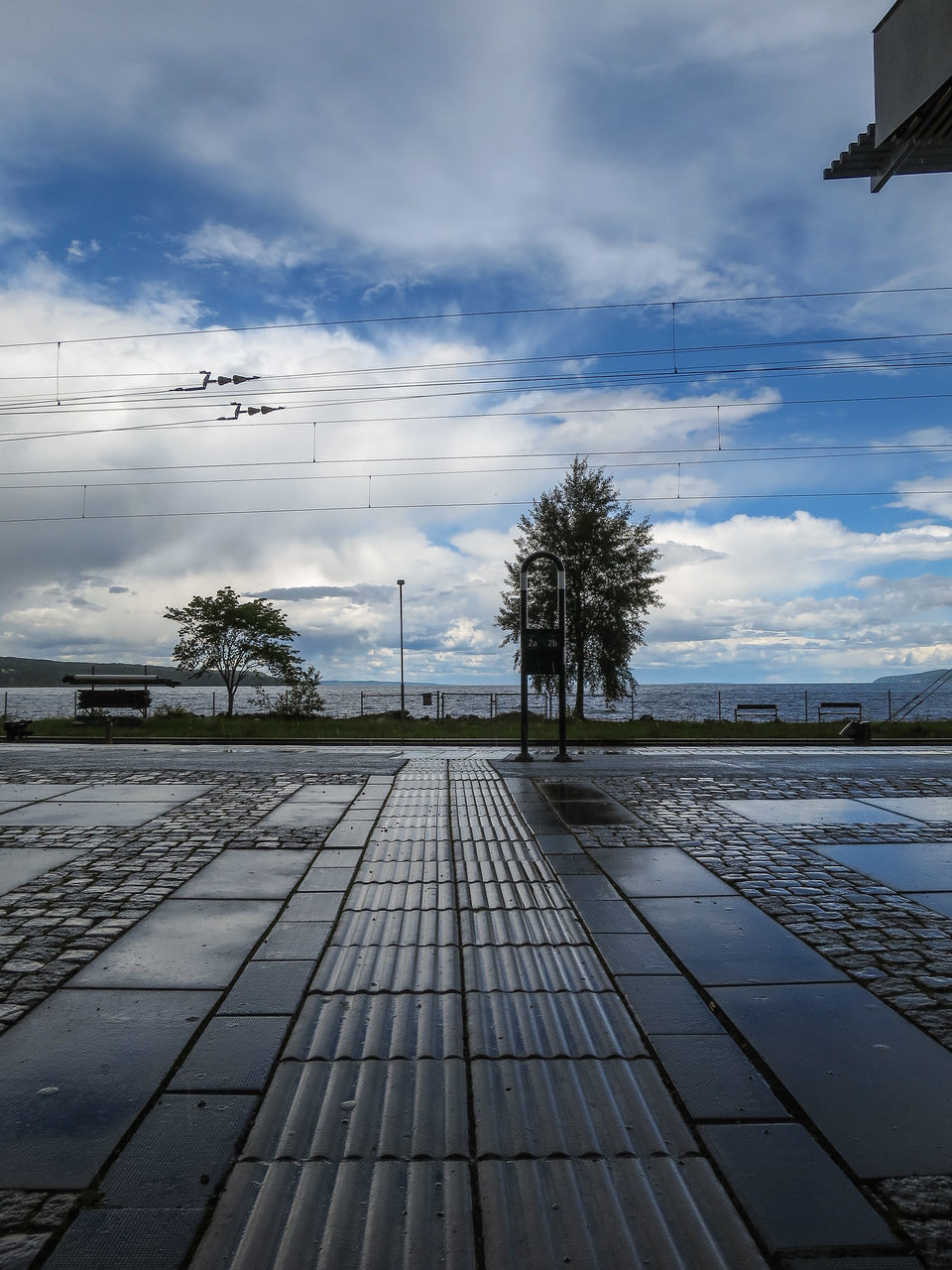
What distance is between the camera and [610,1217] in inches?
97.9

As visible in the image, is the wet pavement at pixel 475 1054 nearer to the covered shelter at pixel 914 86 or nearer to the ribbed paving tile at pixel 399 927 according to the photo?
the ribbed paving tile at pixel 399 927

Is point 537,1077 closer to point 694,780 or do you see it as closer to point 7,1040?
point 7,1040

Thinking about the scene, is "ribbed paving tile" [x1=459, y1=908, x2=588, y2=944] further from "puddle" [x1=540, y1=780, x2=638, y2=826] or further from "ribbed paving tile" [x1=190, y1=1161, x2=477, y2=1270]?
"puddle" [x1=540, y1=780, x2=638, y2=826]

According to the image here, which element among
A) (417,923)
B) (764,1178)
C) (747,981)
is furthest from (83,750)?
(764,1178)

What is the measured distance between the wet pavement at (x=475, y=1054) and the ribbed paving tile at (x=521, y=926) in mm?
26

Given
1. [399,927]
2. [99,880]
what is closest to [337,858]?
[99,880]

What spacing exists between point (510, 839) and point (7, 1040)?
501 cm

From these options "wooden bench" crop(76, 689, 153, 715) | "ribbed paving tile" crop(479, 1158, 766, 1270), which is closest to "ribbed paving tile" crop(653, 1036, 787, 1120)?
"ribbed paving tile" crop(479, 1158, 766, 1270)

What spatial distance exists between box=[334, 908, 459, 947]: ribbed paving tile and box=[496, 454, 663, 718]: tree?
101ft

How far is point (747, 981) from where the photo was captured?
174 inches

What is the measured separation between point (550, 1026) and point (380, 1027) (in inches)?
28.3

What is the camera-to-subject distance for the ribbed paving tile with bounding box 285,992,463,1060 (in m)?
3.56

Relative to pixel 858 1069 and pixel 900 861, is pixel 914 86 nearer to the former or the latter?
pixel 858 1069

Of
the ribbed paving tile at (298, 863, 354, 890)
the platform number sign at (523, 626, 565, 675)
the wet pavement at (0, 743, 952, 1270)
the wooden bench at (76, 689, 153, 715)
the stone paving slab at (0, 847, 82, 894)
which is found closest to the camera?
the wet pavement at (0, 743, 952, 1270)
